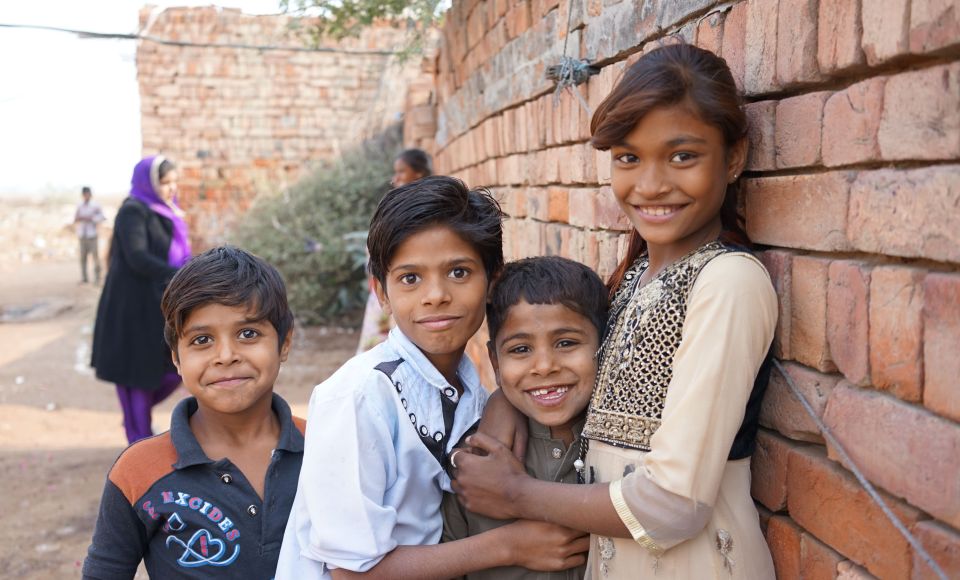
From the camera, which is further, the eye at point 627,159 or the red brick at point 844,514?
the eye at point 627,159

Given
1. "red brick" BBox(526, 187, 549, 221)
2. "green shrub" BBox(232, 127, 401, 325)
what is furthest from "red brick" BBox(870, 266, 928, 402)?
"green shrub" BBox(232, 127, 401, 325)

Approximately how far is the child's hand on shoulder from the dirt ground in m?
3.11

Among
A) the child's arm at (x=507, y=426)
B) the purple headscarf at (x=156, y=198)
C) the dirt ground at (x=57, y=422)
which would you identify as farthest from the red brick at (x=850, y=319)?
the purple headscarf at (x=156, y=198)

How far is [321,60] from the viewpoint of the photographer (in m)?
11.9

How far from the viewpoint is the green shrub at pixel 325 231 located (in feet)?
33.6

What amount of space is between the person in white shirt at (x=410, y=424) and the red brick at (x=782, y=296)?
547mm

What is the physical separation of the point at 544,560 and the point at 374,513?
0.36 meters

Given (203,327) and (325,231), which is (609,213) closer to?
(203,327)

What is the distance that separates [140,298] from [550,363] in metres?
3.87

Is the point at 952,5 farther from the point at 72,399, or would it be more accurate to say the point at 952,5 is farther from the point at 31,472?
the point at 72,399

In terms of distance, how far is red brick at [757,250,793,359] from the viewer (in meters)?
1.46

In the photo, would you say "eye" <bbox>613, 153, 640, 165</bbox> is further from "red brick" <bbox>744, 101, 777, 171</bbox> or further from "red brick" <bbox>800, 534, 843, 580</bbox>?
"red brick" <bbox>800, 534, 843, 580</bbox>

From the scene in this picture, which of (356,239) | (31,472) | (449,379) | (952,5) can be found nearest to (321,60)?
(356,239)

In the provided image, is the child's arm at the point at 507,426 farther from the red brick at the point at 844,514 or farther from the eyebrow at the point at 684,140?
the eyebrow at the point at 684,140
